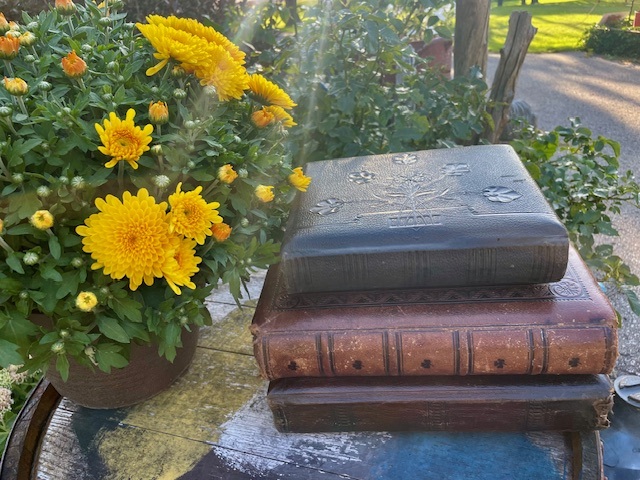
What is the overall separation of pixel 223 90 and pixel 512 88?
1536mm

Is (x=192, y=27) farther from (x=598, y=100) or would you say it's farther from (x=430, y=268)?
(x=598, y=100)

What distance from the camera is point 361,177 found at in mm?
1056

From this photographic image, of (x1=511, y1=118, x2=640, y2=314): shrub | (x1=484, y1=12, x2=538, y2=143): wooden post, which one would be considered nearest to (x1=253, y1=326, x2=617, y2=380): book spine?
(x1=511, y1=118, x2=640, y2=314): shrub

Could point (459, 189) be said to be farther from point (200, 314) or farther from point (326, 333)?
point (200, 314)

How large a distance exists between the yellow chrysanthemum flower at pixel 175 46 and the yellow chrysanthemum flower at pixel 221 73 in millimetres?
12

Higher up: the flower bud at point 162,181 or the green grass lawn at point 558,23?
the flower bud at point 162,181

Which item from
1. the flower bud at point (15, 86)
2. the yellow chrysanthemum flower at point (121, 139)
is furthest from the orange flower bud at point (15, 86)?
the yellow chrysanthemum flower at point (121, 139)

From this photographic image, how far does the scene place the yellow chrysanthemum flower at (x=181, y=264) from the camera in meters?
0.70

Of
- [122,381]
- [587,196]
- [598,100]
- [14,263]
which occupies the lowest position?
[598,100]

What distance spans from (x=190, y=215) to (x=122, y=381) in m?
0.39

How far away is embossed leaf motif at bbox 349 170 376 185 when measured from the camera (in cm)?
104

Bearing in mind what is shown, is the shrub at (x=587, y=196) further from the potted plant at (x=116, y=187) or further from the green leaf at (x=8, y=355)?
the green leaf at (x=8, y=355)

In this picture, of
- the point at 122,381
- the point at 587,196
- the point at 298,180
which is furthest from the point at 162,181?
the point at 587,196

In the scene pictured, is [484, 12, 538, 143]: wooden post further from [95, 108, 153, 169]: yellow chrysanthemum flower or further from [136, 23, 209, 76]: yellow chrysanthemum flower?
[95, 108, 153, 169]: yellow chrysanthemum flower
